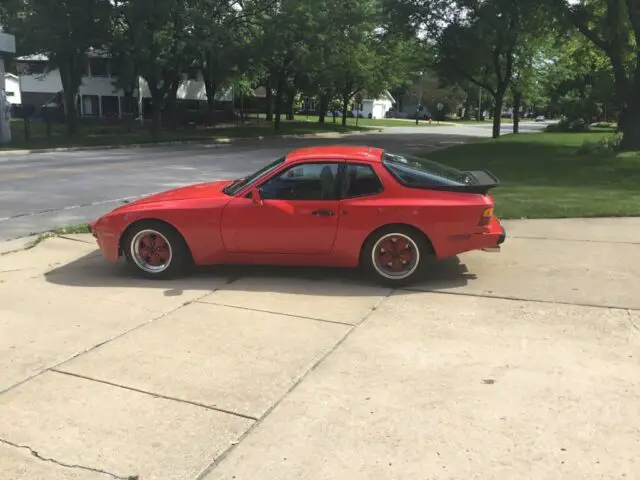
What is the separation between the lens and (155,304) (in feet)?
18.6

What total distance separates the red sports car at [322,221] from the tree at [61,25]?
83.8ft

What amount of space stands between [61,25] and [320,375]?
94.3ft

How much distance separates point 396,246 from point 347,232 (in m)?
0.50

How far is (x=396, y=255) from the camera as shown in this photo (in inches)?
244

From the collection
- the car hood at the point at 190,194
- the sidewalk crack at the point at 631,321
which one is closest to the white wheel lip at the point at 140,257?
the car hood at the point at 190,194

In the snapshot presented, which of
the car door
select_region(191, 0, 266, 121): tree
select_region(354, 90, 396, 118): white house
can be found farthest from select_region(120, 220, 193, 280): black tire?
select_region(354, 90, 396, 118): white house

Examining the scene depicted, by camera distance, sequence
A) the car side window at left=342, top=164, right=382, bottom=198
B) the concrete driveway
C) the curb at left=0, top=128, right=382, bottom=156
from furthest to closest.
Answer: the curb at left=0, top=128, right=382, bottom=156
the car side window at left=342, top=164, right=382, bottom=198
the concrete driveway

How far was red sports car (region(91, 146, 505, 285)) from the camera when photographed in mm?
6074

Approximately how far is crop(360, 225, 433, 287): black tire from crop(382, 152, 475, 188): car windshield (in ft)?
1.63

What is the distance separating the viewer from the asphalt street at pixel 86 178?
10.8m

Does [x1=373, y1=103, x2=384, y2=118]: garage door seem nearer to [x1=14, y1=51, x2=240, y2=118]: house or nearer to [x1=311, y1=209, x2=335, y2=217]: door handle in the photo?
[x1=14, y1=51, x2=240, y2=118]: house

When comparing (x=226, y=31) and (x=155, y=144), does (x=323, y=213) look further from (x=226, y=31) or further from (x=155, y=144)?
(x=226, y=31)

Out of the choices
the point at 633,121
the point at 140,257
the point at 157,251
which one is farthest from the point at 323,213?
the point at 633,121

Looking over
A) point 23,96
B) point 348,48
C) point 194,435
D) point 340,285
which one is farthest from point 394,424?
point 23,96
